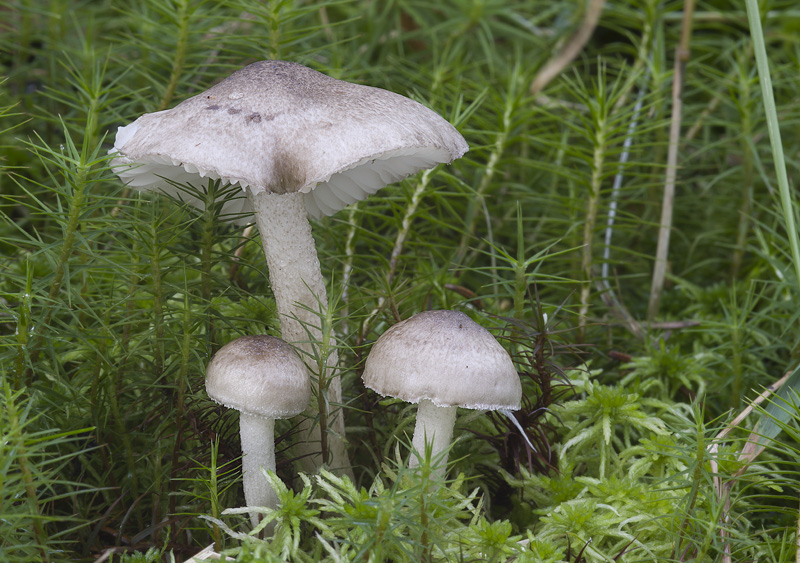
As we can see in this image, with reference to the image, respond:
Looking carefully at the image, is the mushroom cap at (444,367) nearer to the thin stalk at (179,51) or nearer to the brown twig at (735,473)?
the brown twig at (735,473)

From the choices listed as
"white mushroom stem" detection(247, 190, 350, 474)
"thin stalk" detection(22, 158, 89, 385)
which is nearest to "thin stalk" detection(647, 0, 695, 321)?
"white mushroom stem" detection(247, 190, 350, 474)

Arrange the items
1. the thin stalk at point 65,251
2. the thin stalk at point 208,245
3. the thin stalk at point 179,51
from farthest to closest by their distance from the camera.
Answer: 1. the thin stalk at point 179,51
2. the thin stalk at point 208,245
3. the thin stalk at point 65,251

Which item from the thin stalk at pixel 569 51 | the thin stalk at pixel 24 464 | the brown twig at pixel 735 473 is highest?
the thin stalk at pixel 569 51

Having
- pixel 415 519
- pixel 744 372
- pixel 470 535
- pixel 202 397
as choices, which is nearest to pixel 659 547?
pixel 470 535

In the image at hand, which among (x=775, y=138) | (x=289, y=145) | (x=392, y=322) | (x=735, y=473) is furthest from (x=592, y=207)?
(x=289, y=145)

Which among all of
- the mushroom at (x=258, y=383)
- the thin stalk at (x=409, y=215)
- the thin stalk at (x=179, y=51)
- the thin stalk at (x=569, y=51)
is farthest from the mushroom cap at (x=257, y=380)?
the thin stalk at (x=569, y=51)

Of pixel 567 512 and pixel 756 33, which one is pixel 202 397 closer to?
pixel 567 512
